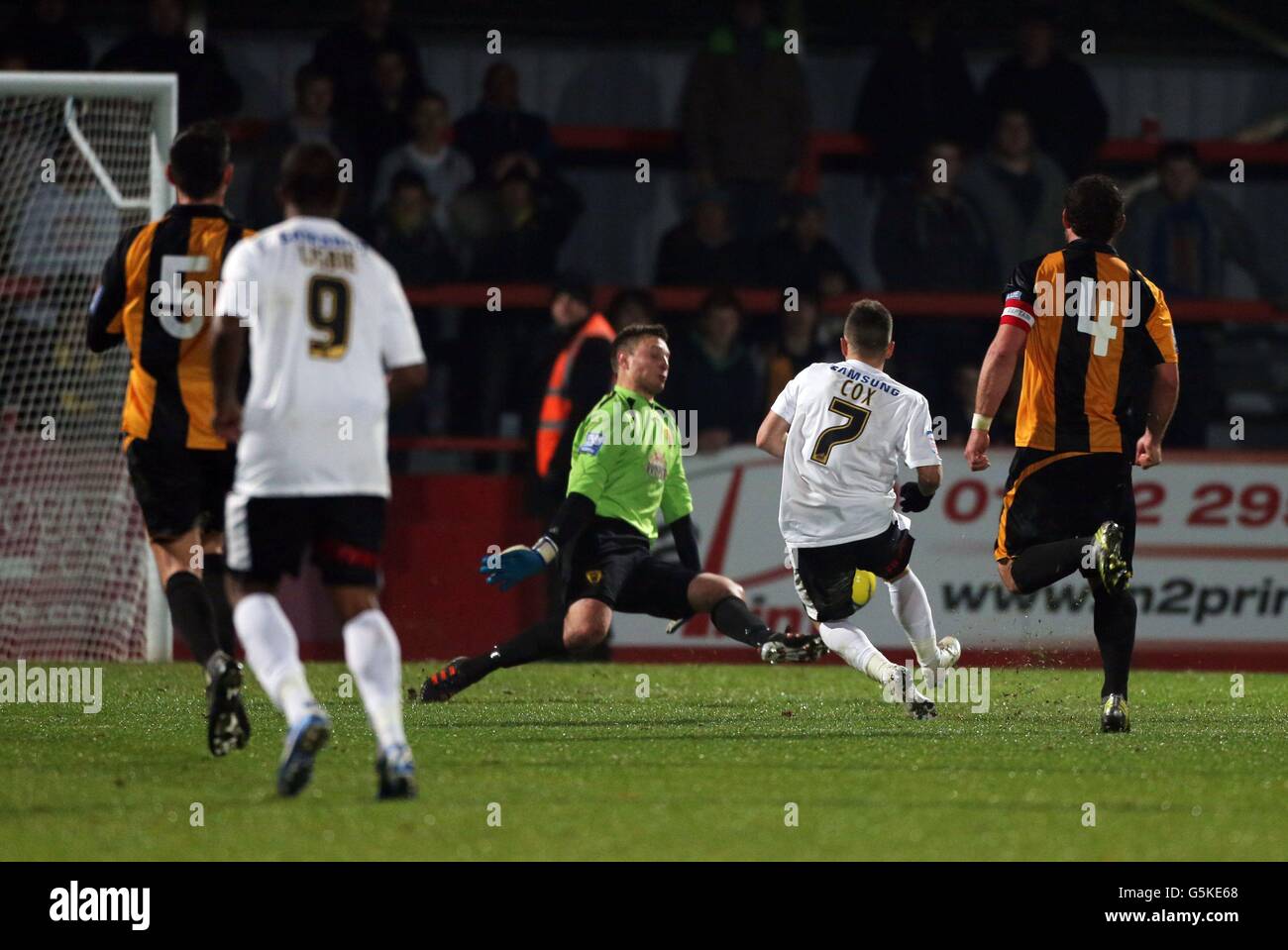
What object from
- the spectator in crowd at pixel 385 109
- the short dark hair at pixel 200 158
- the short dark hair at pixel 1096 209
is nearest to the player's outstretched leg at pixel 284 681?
the short dark hair at pixel 200 158

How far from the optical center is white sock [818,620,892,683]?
8.38m

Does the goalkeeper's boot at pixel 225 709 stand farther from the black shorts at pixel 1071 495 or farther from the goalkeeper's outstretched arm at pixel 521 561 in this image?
the black shorts at pixel 1071 495

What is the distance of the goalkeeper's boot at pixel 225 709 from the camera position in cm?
665

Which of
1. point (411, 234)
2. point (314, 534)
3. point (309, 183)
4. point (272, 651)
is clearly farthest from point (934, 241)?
point (272, 651)

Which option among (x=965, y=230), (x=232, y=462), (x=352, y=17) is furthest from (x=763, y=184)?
(x=232, y=462)

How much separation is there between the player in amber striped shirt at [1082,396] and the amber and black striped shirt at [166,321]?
2.87m

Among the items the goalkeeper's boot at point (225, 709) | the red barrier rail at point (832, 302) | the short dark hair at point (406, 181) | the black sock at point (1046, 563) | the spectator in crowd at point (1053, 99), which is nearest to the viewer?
the goalkeeper's boot at point (225, 709)

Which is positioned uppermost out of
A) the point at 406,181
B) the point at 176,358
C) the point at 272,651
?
the point at 406,181

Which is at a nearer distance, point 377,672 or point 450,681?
point 377,672

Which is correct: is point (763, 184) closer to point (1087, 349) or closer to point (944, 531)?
point (944, 531)

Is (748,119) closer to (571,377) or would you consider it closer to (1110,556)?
(571,377)

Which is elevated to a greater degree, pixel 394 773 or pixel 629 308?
pixel 629 308

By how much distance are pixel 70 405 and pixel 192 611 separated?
5.57 metres

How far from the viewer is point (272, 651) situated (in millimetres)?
5871
